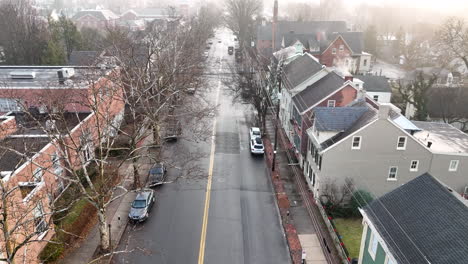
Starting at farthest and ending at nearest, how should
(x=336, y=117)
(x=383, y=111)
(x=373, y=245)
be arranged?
(x=336, y=117)
(x=383, y=111)
(x=373, y=245)

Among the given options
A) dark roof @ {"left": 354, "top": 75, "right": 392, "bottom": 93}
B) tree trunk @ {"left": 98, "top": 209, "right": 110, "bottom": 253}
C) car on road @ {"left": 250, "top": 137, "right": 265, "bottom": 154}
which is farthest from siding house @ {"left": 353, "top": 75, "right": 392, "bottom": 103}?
tree trunk @ {"left": 98, "top": 209, "right": 110, "bottom": 253}

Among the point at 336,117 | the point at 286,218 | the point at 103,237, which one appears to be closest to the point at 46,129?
the point at 103,237

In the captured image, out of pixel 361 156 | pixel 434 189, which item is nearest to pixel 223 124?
pixel 361 156

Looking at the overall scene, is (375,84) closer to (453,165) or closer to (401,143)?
(453,165)

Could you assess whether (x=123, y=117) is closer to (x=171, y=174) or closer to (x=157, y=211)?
(x=171, y=174)

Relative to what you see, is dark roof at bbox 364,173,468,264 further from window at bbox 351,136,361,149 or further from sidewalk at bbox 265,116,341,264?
window at bbox 351,136,361,149
